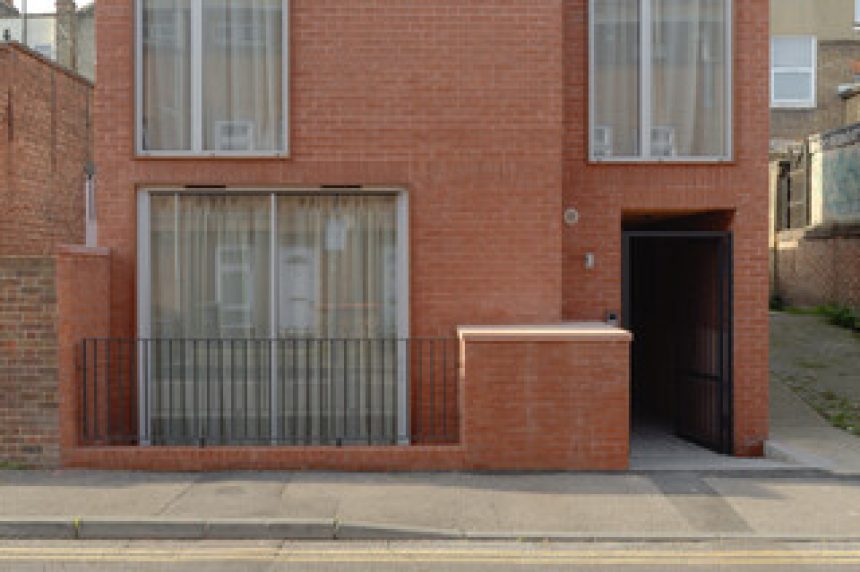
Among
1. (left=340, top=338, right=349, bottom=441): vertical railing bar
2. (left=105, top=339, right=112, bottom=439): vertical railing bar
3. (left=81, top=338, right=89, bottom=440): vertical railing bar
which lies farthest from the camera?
(left=340, top=338, right=349, bottom=441): vertical railing bar

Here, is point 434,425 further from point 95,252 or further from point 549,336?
point 95,252

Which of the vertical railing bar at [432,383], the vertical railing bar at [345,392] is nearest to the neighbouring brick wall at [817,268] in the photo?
the vertical railing bar at [432,383]

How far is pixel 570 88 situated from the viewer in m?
9.84

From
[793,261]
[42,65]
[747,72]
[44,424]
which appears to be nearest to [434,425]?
[44,424]

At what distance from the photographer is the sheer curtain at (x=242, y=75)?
9.24 metres

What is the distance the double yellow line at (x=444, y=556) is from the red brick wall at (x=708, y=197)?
12.2ft

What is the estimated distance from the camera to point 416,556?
6117 mm

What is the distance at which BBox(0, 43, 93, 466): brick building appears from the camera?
8125 millimetres

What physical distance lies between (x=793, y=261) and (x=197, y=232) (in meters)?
13.9

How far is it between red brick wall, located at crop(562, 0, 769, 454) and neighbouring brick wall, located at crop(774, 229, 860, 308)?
7.34m

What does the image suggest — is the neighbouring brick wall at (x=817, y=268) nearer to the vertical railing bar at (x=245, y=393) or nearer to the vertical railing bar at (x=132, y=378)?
the vertical railing bar at (x=245, y=393)

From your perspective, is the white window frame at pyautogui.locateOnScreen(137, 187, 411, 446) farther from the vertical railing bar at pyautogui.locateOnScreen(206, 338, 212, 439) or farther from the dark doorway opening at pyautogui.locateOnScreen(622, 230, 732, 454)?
the dark doorway opening at pyautogui.locateOnScreen(622, 230, 732, 454)

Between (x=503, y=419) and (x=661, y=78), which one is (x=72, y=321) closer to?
(x=503, y=419)

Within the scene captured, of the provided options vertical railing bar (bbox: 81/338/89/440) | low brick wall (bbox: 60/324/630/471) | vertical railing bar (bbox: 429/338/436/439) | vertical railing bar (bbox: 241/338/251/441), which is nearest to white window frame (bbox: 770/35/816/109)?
vertical railing bar (bbox: 429/338/436/439)
